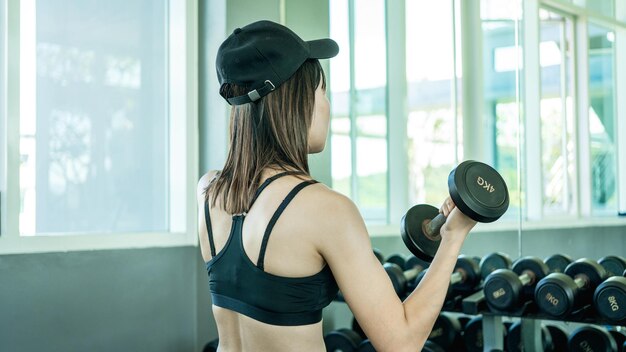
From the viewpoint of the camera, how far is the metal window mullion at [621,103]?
104 inches

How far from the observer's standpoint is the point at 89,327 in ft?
9.21

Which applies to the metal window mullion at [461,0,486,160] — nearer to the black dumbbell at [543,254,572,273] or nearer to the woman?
the black dumbbell at [543,254,572,273]

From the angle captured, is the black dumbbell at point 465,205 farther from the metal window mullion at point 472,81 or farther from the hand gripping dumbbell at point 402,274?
the metal window mullion at point 472,81

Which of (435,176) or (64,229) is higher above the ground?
(435,176)

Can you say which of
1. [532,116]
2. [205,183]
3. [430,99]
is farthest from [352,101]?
[205,183]

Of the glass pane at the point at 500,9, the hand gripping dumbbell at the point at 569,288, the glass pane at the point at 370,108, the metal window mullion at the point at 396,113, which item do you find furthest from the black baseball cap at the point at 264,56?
the glass pane at the point at 370,108

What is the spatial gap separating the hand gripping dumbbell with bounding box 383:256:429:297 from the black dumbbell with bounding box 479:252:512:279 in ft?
0.89

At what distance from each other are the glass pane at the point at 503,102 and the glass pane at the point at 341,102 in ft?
2.92

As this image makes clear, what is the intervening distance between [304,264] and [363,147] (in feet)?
8.66

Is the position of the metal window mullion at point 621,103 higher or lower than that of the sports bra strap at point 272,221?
higher

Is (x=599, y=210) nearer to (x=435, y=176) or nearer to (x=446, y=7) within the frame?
(x=435, y=176)

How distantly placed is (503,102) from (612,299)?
110 cm

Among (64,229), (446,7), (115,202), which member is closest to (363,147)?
(446,7)

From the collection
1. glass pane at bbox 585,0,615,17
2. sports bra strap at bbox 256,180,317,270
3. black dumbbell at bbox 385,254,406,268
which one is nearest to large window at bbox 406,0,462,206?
black dumbbell at bbox 385,254,406,268
